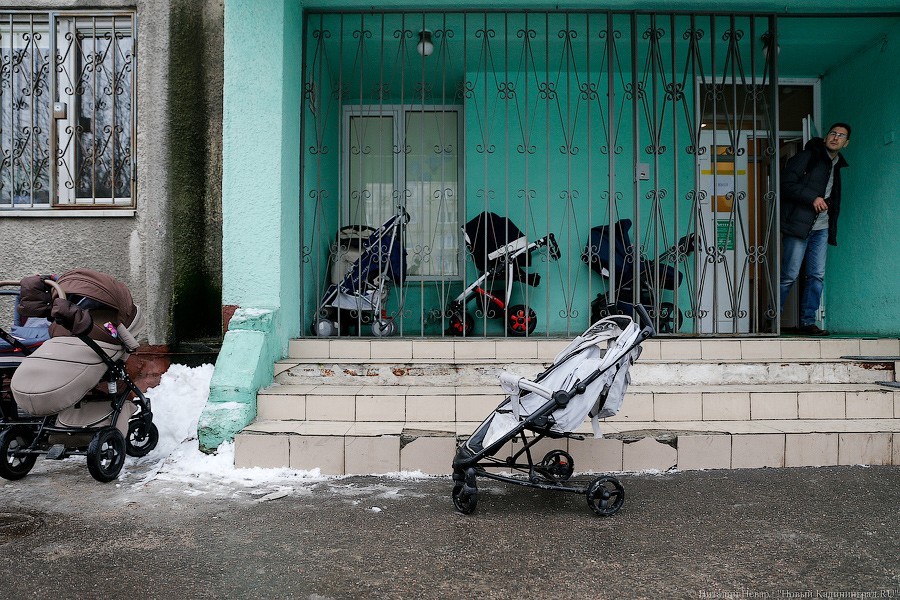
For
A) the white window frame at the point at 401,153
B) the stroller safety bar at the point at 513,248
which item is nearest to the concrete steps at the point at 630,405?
the stroller safety bar at the point at 513,248

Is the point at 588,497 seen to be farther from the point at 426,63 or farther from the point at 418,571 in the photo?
the point at 426,63

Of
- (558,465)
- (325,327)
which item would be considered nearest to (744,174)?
(325,327)

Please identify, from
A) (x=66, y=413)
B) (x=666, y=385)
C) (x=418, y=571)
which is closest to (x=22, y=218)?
(x=66, y=413)

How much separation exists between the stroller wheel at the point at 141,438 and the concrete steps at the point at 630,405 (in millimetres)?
826

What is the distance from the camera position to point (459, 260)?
8180 millimetres

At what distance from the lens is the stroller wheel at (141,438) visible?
15.7ft

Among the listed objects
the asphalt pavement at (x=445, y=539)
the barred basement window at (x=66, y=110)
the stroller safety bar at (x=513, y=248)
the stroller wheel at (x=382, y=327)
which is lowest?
the asphalt pavement at (x=445, y=539)

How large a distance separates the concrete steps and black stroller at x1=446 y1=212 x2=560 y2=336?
1.24 meters

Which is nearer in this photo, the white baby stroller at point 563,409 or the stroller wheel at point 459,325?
the white baby stroller at point 563,409

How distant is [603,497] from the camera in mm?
3531

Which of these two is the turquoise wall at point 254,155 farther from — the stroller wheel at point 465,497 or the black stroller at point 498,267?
the stroller wheel at point 465,497

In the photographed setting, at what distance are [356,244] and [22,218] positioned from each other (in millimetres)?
3226

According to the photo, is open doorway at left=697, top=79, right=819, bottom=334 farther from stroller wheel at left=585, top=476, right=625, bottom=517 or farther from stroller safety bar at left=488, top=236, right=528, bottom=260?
stroller wheel at left=585, top=476, right=625, bottom=517

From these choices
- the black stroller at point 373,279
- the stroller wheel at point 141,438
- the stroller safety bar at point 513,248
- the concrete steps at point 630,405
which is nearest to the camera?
the concrete steps at point 630,405
